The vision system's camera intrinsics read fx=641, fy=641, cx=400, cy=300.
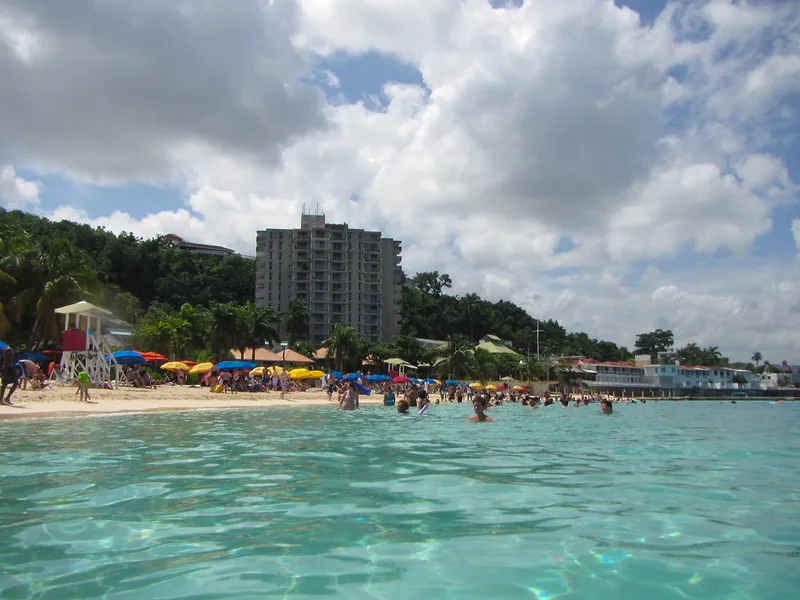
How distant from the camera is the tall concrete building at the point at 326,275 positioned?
10862 cm

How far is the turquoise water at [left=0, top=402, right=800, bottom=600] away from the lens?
4590mm

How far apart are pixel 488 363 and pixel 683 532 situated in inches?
2987

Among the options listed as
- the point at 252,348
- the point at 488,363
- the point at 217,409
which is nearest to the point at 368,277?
the point at 488,363

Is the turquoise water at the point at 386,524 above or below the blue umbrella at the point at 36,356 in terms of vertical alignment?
below

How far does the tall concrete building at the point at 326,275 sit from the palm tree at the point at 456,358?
33.7 metres

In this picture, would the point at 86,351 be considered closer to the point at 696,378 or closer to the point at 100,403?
the point at 100,403

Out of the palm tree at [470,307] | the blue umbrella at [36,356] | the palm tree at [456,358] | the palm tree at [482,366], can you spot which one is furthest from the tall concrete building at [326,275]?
the blue umbrella at [36,356]

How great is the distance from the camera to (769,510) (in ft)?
24.6

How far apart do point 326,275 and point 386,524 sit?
104 metres

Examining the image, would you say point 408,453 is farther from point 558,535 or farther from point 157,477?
point 558,535

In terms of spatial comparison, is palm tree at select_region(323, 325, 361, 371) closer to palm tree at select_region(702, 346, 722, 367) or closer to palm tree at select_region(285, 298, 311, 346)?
palm tree at select_region(285, 298, 311, 346)

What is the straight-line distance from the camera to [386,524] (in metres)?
6.24

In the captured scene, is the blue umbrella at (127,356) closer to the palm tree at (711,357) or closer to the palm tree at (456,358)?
the palm tree at (456,358)

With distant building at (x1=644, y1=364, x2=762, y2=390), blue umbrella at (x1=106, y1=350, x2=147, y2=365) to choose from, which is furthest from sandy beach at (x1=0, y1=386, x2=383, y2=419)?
distant building at (x1=644, y1=364, x2=762, y2=390)
